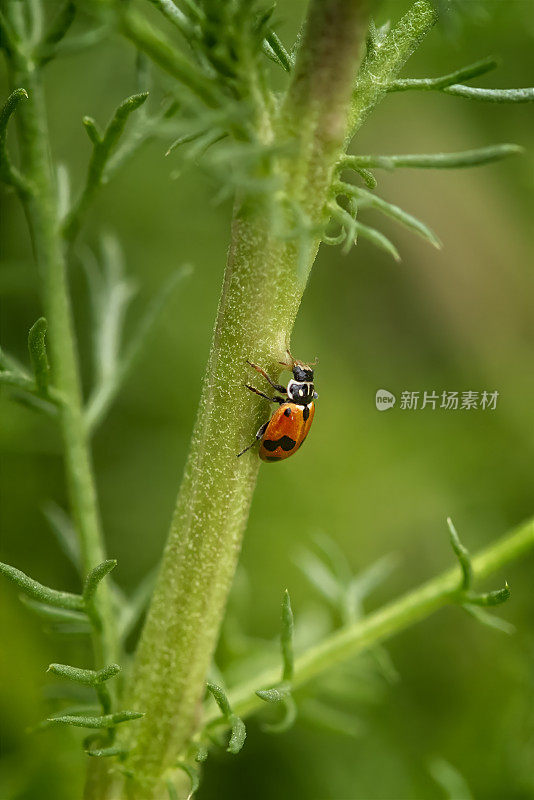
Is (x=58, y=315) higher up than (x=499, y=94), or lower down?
lower down

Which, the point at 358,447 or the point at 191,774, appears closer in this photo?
the point at 191,774

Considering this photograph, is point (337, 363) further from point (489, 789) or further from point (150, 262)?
point (489, 789)

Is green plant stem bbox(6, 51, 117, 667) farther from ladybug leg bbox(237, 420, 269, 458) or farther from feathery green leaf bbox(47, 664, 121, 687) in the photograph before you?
ladybug leg bbox(237, 420, 269, 458)

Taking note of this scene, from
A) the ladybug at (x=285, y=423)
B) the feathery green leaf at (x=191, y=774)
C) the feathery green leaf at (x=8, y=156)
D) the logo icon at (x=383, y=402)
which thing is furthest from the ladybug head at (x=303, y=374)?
the feathery green leaf at (x=191, y=774)

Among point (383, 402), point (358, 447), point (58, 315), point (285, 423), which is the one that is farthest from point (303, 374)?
point (358, 447)

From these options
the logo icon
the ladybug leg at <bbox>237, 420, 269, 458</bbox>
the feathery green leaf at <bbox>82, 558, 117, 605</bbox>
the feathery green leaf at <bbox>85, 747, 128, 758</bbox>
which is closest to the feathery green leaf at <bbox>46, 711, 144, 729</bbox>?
the feathery green leaf at <bbox>85, 747, 128, 758</bbox>

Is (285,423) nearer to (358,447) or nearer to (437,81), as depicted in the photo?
(437,81)

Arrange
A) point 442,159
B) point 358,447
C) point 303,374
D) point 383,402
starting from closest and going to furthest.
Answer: point 442,159, point 303,374, point 383,402, point 358,447
